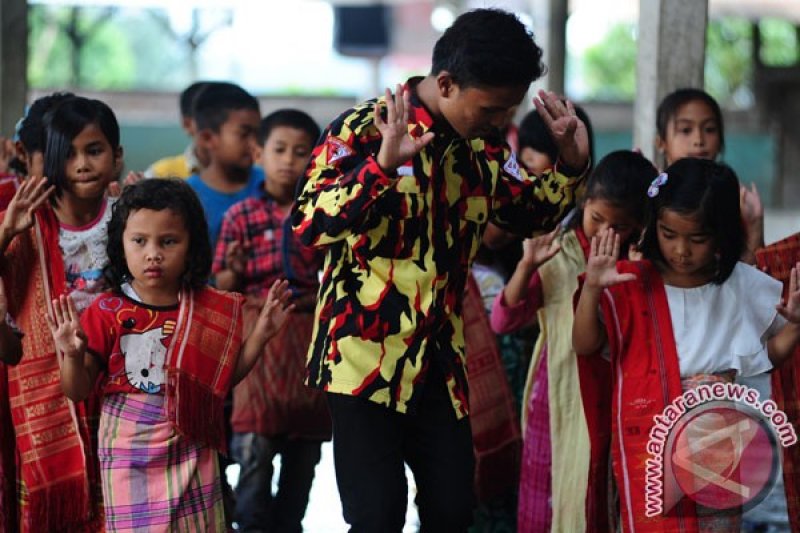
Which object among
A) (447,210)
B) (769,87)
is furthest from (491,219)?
(769,87)

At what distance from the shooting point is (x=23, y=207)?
4066 mm

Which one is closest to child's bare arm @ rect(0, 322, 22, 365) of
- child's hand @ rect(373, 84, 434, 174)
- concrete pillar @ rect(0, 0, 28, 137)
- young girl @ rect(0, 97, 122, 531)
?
young girl @ rect(0, 97, 122, 531)

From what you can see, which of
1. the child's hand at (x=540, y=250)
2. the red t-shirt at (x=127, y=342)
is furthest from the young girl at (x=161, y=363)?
the child's hand at (x=540, y=250)

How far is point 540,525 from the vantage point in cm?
473

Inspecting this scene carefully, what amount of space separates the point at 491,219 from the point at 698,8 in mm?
2088

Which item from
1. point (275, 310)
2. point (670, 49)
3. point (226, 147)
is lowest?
point (275, 310)

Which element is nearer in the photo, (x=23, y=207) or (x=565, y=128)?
(x=565, y=128)

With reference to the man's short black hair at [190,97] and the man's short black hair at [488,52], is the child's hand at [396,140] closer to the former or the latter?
the man's short black hair at [488,52]

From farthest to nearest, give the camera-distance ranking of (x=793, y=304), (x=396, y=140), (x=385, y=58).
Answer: (x=385, y=58), (x=793, y=304), (x=396, y=140)

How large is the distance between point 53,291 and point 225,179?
1.62 m

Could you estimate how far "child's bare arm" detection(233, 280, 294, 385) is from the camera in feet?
13.3

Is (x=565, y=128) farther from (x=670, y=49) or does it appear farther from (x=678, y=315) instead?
(x=670, y=49)

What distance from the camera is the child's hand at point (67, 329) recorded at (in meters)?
3.78

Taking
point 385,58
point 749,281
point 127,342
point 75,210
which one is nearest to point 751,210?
point 749,281
